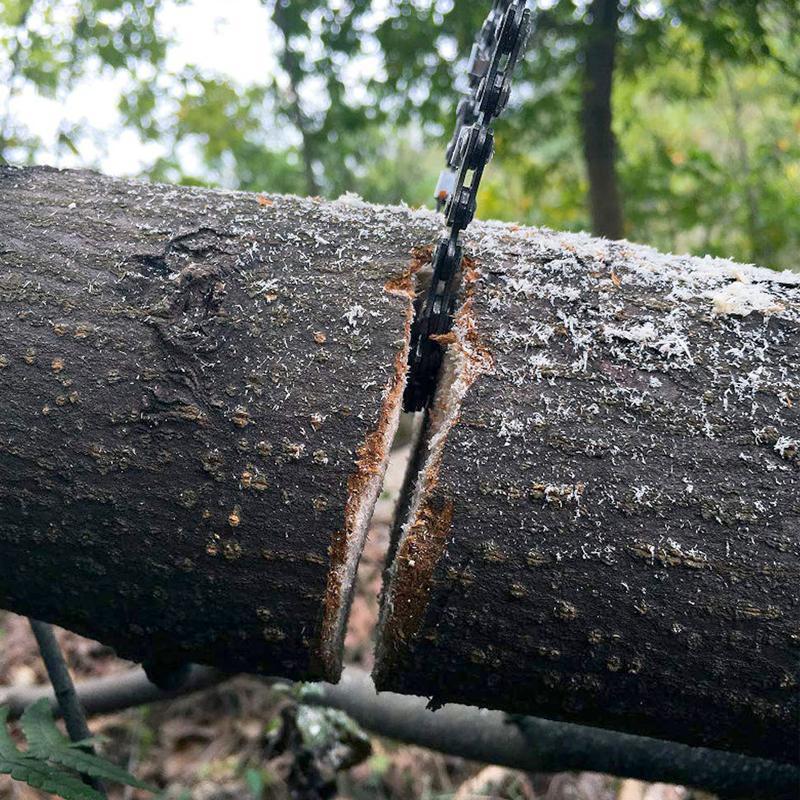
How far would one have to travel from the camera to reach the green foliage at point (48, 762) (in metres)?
1.04

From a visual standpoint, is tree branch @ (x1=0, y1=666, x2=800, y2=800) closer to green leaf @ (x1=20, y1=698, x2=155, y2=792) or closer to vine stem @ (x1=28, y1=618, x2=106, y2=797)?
vine stem @ (x1=28, y1=618, x2=106, y2=797)

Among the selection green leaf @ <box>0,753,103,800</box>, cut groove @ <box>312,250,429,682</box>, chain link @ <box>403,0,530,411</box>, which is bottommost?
green leaf @ <box>0,753,103,800</box>

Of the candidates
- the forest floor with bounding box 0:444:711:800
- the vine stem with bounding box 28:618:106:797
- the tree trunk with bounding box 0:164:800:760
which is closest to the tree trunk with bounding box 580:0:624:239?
the forest floor with bounding box 0:444:711:800

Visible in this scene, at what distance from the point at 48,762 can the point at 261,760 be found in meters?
1.36

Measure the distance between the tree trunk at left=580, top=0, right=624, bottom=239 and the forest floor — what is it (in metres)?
2.57

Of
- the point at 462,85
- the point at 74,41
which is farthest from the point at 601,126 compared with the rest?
the point at 74,41

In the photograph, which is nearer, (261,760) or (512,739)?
(512,739)

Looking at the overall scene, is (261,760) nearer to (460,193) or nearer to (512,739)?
(512,739)

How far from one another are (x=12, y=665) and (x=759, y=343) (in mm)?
3095

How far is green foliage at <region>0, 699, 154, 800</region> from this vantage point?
3.43 ft

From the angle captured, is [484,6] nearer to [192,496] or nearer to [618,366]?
[618,366]

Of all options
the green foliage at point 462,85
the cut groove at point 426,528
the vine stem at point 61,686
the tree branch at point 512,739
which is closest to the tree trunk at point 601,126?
the green foliage at point 462,85

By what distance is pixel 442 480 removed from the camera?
0.96 meters

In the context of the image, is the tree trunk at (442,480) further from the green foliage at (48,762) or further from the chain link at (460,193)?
the green foliage at (48,762)
